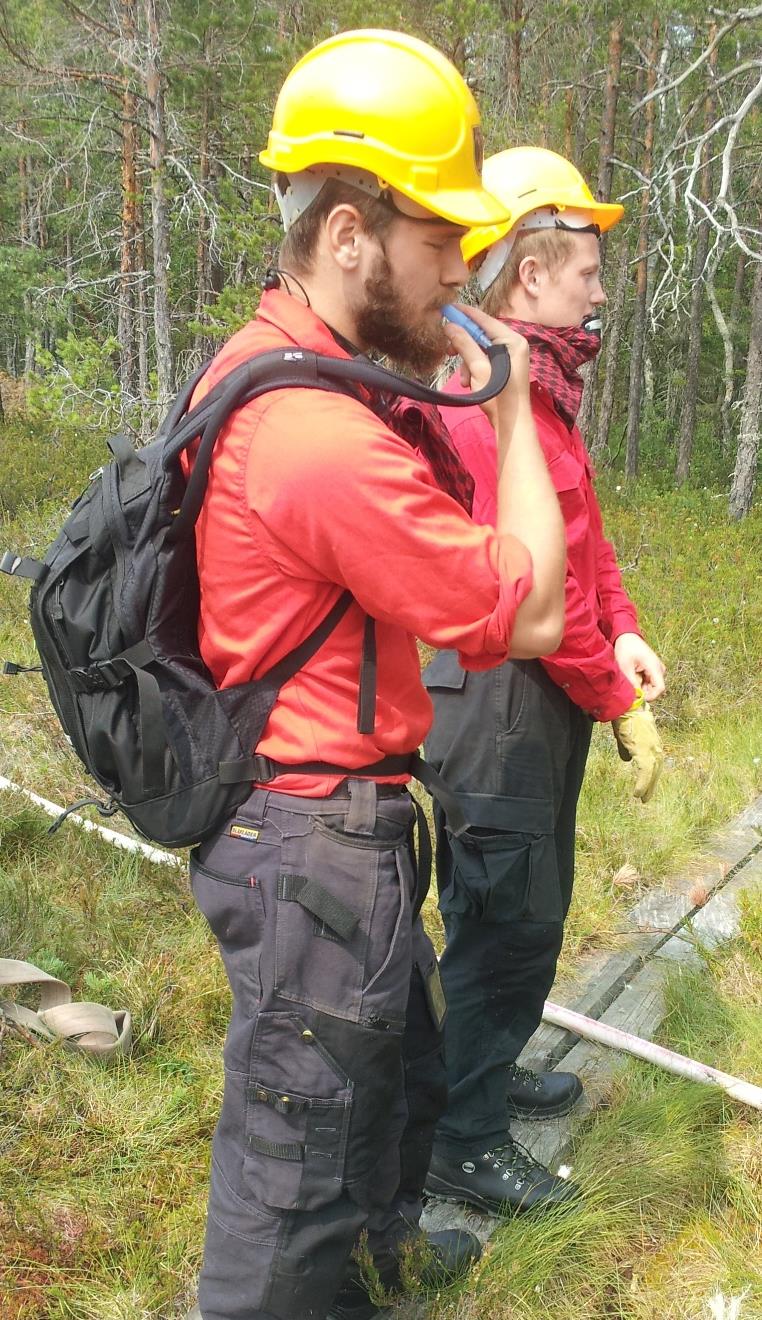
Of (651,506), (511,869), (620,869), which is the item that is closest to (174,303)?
(651,506)

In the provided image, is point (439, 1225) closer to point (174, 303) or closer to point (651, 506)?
point (651, 506)

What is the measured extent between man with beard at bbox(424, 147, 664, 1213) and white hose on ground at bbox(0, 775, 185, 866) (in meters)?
1.63

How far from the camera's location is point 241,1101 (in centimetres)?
168

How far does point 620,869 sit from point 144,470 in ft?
9.97

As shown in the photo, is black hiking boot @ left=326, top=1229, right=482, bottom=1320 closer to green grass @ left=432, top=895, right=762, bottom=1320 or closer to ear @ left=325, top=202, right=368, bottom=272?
green grass @ left=432, top=895, right=762, bottom=1320

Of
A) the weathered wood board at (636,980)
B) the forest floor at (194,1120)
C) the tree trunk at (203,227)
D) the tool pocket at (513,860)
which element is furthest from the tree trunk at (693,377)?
the tool pocket at (513,860)

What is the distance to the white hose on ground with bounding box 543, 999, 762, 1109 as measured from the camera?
2758mm

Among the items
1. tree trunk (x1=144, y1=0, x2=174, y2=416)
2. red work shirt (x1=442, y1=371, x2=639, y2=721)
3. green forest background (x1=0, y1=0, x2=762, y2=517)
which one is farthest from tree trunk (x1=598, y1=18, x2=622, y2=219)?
red work shirt (x1=442, y1=371, x2=639, y2=721)

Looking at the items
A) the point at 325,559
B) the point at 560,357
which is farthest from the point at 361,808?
the point at 560,357

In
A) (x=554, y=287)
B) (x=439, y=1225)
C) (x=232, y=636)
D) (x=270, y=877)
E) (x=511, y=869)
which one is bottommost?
(x=439, y=1225)

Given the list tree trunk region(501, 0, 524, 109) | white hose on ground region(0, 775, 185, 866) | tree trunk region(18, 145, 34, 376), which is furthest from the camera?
tree trunk region(18, 145, 34, 376)

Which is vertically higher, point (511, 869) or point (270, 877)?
point (270, 877)

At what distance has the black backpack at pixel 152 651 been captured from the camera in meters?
1.57

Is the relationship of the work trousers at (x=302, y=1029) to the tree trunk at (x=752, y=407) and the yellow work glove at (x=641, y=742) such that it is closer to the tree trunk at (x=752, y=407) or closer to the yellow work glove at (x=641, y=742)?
the yellow work glove at (x=641, y=742)
